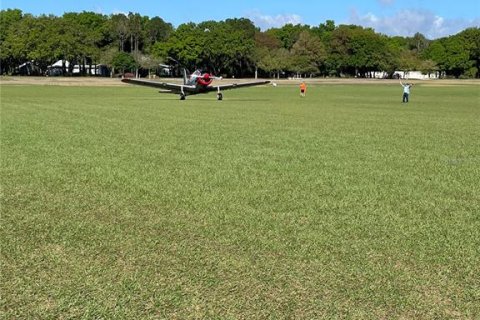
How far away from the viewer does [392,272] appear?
15.3ft

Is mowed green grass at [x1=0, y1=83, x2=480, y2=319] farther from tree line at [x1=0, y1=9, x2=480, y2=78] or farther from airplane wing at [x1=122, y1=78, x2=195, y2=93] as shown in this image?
tree line at [x1=0, y1=9, x2=480, y2=78]

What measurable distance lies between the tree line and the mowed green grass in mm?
95882

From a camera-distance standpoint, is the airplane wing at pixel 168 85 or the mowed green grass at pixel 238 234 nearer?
the mowed green grass at pixel 238 234

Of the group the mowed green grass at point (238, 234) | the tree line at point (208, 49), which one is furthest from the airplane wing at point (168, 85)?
the tree line at point (208, 49)

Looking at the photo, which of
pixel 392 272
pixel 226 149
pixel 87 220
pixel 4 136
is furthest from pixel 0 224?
pixel 4 136

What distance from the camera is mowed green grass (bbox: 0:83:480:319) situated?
160 inches

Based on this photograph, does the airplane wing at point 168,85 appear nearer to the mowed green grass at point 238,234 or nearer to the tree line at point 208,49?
the mowed green grass at point 238,234

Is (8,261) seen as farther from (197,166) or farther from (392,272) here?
(197,166)

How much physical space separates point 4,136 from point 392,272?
41.4 ft

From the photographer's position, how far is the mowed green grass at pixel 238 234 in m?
4.07

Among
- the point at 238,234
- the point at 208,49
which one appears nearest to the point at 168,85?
the point at 238,234

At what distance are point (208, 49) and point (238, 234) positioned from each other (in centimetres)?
11767

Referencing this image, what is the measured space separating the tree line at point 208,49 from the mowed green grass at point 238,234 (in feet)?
315

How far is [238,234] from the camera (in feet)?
19.0
